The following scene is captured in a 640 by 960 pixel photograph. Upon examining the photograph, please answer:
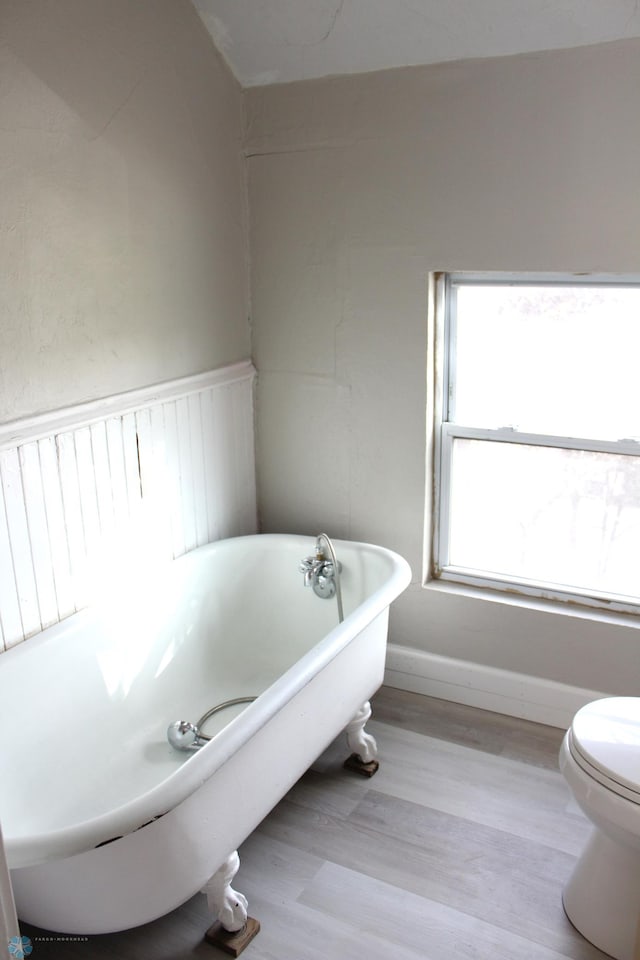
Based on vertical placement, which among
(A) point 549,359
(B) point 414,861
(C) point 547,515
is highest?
(A) point 549,359

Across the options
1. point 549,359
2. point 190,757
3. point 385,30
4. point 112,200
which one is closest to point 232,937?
point 190,757

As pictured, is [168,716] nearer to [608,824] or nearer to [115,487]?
[115,487]

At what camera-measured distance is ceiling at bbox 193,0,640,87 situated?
7.60 ft

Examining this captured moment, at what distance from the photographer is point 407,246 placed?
9.13 feet

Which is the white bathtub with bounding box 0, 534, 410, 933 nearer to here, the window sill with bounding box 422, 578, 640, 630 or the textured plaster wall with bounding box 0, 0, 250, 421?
the window sill with bounding box 422, 578, 640, 630

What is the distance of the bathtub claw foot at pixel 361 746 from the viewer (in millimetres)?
2621

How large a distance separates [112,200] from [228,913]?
6.23 ft

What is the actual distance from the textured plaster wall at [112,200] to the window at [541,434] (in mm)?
821

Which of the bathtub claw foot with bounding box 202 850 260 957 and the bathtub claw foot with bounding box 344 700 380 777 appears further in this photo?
the bathtub claw foot with bounding box 344 700 380 777

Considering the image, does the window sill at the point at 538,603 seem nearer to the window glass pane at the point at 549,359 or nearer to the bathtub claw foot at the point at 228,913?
the window glass pane at the point at 549,359

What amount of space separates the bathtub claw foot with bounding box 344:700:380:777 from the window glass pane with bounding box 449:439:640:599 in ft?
2.30

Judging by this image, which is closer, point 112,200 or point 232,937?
point 232,937

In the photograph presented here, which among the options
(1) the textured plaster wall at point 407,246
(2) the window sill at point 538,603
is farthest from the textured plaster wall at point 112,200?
(2) the window sill at point 538,603

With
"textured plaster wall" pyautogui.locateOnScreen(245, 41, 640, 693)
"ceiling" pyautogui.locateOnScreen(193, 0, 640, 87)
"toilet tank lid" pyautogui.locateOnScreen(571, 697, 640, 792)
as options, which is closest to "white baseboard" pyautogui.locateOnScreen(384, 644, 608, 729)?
"textured plaster wall" pyautogui.locateOnScreen(245, 41, 640, 693)
